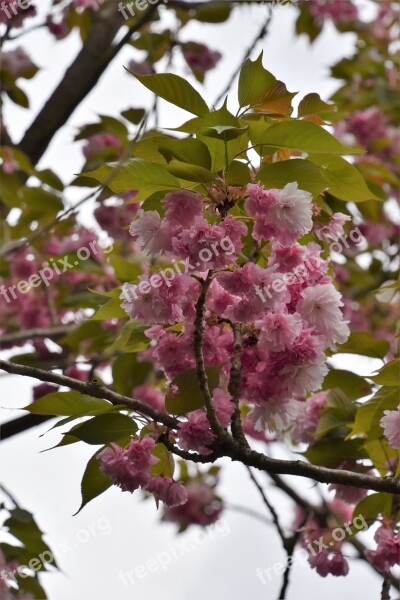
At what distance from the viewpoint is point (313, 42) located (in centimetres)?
471

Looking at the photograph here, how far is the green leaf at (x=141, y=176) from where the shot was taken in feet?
4.81

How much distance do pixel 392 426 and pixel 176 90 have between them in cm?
80

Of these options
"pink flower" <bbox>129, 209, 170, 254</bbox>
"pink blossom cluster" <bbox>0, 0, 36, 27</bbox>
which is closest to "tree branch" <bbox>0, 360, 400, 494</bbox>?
"pink flower" <bbox>129, 209, 170, 254</bbox>

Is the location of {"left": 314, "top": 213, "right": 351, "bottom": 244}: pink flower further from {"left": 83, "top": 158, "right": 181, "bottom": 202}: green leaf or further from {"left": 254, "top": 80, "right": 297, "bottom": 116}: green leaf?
{"left": 83, "top": 158, "right": 181, "bottom": 202}: green leaf

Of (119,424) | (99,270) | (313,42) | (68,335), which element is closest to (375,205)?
(99,270)

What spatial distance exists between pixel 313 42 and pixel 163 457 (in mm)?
3700

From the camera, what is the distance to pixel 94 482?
159 cm


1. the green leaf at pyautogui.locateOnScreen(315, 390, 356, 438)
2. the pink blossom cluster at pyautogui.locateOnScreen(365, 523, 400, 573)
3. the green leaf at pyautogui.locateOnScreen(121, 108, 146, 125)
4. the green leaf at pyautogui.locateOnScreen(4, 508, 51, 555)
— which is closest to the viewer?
the pink blossom cluster at pyautogui.locateOnScreen(365, 523, 400, 573)

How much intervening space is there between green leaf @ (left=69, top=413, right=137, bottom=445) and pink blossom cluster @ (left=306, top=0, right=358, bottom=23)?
12.4ft

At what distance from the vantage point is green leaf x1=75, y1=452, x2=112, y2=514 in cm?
159

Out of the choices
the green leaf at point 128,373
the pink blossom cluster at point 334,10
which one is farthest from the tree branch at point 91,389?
the pink blossom cluster at point 334,10

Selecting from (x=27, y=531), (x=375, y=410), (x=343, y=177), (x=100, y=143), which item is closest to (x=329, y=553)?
(x=375, y=410)

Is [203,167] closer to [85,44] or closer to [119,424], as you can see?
[119,424]

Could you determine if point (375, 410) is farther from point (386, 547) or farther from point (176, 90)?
point (176, 90)
